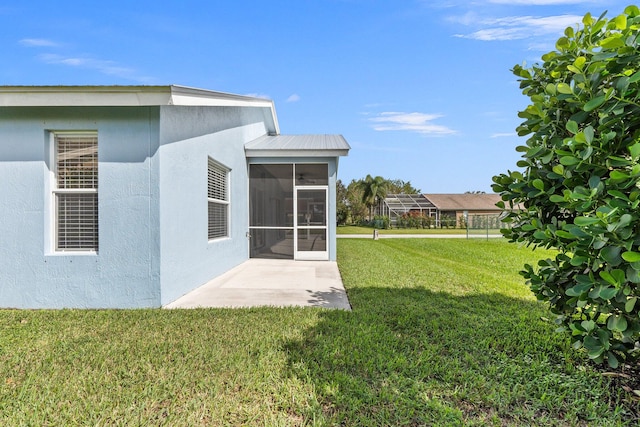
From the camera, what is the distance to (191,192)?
6195 millimetres

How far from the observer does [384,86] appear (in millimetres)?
12547

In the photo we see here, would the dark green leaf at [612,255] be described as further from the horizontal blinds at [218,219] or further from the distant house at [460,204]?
the distant house at [460,204]

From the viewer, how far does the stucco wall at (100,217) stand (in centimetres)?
498

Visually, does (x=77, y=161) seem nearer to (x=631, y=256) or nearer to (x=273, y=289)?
(x=273, y=289)

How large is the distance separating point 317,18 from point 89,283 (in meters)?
8.86

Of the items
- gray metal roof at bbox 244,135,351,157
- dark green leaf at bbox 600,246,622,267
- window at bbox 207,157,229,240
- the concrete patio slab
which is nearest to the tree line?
gray metal roof at bbox 244,135,351,157

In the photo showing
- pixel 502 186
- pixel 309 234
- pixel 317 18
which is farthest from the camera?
pixel 309 234

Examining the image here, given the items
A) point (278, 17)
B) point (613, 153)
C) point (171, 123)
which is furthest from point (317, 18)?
point (613, 153)

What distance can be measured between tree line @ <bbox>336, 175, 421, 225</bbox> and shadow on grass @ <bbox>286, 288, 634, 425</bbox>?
37.6 meters

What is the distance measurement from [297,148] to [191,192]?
4.24 meters

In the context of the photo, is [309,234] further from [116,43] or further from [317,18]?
[116,43]

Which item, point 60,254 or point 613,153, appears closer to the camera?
point 613,153

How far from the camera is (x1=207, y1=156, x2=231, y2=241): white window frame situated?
7332mm

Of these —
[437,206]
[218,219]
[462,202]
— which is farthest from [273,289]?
[462,202]
